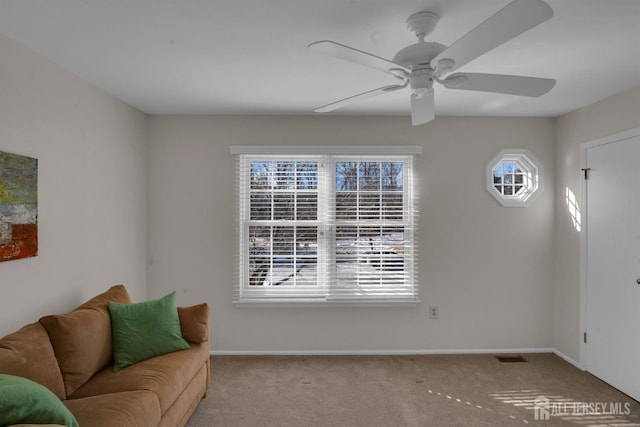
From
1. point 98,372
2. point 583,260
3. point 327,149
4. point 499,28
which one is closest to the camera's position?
point 499,28

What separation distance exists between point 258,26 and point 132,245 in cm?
248

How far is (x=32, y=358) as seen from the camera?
6.02ft

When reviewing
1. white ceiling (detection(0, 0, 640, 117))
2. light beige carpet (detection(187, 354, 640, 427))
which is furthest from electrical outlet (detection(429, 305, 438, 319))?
white ceiling (detection(0, 0, 640, 117))

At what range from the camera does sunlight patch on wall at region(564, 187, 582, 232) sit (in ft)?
11.2

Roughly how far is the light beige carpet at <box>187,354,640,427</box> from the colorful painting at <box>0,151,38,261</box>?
156 centimetres

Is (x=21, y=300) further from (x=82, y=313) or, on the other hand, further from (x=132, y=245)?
(x=132, y=245)

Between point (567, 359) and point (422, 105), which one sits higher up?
point (422, 105)

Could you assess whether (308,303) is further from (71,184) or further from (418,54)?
(418,54)

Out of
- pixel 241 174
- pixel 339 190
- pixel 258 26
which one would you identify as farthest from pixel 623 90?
pixel 241 174

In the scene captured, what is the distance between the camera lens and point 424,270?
3730 mm

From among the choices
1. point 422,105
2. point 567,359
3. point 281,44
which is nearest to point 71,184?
point 281,44

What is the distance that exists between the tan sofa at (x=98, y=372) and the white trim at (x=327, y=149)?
185 centimetres

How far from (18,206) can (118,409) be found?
133cm

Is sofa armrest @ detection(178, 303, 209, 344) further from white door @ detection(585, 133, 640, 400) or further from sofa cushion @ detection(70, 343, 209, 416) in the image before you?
white door @ detection(585, 133, 640, 400)
